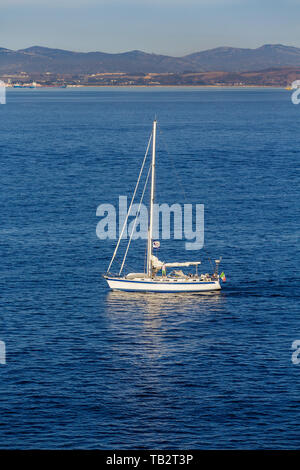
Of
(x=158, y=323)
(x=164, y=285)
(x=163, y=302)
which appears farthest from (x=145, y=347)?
(x=164, y=285)

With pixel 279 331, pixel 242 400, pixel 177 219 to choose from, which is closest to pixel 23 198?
pixel 177 219

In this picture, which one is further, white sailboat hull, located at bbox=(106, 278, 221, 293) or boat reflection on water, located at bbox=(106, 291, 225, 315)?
white sailboat hull, located at bbox=(106, 278, 221, 293)

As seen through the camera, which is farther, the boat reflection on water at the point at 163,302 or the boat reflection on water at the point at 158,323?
the boat reflection on water at the point at 163,302

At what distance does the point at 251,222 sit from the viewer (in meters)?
137

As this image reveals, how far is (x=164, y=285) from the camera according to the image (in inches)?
3765

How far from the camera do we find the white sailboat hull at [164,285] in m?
95.5

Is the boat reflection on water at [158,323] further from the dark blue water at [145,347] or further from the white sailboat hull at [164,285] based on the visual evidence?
the white sailboat hull at [164,285]

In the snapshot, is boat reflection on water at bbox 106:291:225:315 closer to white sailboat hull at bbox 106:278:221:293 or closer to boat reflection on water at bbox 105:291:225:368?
boat reflection on water at bbox 105:291:225:368

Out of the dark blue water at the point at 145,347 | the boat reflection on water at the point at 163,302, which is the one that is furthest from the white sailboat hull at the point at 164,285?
the dark blue water at the point at 145,347

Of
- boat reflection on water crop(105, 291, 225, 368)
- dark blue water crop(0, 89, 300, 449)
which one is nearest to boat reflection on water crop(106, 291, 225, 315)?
boat reflection on water crop(105, 291, 225, 368)

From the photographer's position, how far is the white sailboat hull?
95.5 metres

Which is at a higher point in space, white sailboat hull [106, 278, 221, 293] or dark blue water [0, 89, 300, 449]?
white sailboat hull [106, 278, 221, 293]

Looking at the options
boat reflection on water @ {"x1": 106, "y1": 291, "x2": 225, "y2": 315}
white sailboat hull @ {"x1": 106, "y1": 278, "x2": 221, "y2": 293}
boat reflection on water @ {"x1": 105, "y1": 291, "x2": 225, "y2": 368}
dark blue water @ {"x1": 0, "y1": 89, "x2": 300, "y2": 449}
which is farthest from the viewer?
white sailboat hull @ {"x1": 106, "y1": 278, "x2": 221, "y2": 293}
